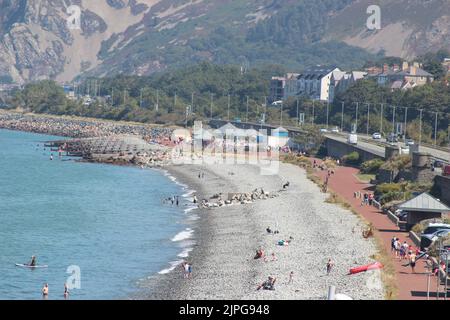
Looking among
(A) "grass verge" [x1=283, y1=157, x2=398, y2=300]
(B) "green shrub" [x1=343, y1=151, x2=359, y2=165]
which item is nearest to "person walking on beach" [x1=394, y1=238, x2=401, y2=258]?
(A) "grass verge" [x1=283, y1=157, x2=398, y2=300]

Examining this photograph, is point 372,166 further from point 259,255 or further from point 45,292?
point 45,292

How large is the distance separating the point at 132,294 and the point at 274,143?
267 ft

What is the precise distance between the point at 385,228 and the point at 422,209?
2.86m

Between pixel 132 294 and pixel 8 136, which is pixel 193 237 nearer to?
pixel 132 294

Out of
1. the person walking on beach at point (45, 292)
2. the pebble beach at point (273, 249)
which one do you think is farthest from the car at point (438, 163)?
the person walking on beach at point (45, 292)

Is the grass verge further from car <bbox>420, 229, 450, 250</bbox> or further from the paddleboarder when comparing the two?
the paddleboarder

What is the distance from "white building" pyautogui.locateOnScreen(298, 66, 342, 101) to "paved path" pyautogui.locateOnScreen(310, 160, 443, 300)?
96223 mm

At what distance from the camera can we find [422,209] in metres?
52.8

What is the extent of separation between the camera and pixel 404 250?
46031 mm

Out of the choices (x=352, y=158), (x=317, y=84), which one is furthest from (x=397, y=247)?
(x=317, y=84)

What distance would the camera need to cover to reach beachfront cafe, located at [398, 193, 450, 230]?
5281 centimetres

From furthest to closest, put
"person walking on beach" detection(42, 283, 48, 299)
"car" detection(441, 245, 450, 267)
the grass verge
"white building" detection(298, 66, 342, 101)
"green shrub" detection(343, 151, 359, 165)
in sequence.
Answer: "white building" detection(298, 66, 342, 101) → "green shrub" detection(343, 151, 359, 165) → "person walking on beach" detection(42, 283, 48, 299) → "car" detection(441, 245, 450, 267) → the grass verge

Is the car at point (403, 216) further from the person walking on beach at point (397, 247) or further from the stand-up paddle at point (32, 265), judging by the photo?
the stand-up paddle at point (32, 265)
